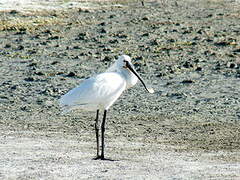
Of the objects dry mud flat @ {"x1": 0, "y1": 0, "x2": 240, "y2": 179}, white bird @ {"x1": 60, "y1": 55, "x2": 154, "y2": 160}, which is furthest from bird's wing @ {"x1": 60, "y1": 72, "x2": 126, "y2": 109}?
dry mud flat @ {"x1": 0, "y1": 0, "x2": 240, "y2": 179}

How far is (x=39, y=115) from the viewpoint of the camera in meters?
16.2

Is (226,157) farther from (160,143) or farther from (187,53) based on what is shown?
(187,53)

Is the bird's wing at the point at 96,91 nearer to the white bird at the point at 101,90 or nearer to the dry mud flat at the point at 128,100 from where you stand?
the white bird at the point at 101,90

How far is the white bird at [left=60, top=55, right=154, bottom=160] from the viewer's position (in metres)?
11.6

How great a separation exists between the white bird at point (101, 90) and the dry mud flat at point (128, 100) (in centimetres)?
74

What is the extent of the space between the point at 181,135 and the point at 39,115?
327cm

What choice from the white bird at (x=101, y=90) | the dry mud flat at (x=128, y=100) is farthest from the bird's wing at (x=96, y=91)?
the dry mud flat at (x=128, y=100)

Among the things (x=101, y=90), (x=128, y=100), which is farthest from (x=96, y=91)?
(x=128, y=100)

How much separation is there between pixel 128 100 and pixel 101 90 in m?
5.84

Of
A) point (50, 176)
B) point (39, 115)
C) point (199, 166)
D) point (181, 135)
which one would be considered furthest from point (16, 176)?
point (39, 115)

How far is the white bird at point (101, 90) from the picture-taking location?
11.6m

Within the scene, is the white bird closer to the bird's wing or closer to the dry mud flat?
the bird's wing

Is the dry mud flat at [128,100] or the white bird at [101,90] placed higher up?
the white bird at [101,90]

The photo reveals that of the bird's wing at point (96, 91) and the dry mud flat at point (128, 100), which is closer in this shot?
the dry mud flat at point (128, 100)
